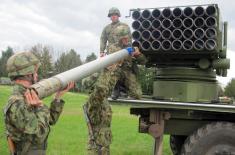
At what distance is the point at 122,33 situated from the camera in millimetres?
8680

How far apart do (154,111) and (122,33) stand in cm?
180

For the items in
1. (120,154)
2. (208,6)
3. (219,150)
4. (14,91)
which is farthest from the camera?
(120,154)

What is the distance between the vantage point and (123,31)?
8.70m

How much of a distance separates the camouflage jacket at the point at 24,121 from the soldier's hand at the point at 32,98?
158mm

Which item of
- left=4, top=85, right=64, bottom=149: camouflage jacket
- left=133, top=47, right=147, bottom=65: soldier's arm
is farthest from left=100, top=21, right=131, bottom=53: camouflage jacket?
left=4, top=85, right=64, bottom=149: camouflage jacket

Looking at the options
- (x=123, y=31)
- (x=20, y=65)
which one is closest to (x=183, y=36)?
(x=123, y=31)

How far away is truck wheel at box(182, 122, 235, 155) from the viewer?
6984 millimetres

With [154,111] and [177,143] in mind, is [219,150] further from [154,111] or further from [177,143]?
[177,143]

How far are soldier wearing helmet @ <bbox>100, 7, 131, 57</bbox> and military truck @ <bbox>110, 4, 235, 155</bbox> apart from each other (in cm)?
110

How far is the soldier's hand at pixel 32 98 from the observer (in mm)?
4473

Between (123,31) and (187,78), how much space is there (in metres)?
1.42

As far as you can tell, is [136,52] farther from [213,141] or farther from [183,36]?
[213,141]

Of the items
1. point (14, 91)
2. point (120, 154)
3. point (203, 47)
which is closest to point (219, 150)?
point (203, 47)

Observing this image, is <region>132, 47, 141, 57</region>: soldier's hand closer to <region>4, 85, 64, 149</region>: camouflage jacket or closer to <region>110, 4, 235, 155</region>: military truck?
<region>110, 4, 235, 155</region>: military truck
